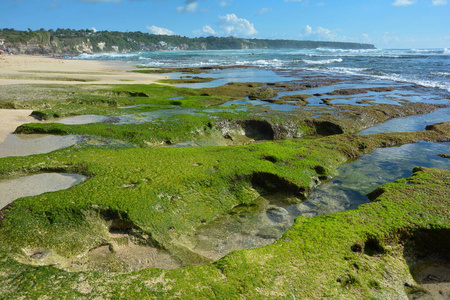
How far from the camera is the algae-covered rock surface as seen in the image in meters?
4.31

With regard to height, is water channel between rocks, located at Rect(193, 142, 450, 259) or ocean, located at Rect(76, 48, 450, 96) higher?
ocean, located at Rect(76, 48, 450, 96)

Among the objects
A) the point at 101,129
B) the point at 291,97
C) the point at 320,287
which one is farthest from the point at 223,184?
the point at 291,97

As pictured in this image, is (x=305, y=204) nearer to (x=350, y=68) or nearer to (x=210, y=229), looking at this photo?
(x=210, y=229)

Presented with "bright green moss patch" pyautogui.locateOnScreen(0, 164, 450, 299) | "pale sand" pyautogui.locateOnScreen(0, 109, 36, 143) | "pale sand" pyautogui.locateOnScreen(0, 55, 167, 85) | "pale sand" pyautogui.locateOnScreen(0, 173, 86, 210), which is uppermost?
"pale sand" pyautogui.locateOnScreen(0, 55, 167, 85)

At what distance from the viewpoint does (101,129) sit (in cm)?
1200

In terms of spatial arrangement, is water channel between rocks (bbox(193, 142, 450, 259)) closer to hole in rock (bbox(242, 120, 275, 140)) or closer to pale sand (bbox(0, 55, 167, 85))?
hole in rock (bbox(242, 120, 275, 140))

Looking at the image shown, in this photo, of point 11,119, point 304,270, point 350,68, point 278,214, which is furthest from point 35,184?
point 350,68

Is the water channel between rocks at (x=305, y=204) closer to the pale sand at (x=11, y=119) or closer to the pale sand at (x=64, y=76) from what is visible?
the pale sand at (x=11, y=119)

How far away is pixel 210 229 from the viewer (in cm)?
660

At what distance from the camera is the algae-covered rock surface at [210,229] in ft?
14.1

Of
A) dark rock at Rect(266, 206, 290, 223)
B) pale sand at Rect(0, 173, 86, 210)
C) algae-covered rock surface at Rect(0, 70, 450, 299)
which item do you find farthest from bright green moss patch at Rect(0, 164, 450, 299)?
pale sand at Rect(0, 173, 86, 210)

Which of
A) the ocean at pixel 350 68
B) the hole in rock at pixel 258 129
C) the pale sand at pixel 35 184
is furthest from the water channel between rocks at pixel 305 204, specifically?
the ocean at pixel 350 68

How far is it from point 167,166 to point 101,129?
5.37m

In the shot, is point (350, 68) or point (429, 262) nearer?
point (429, 262)
